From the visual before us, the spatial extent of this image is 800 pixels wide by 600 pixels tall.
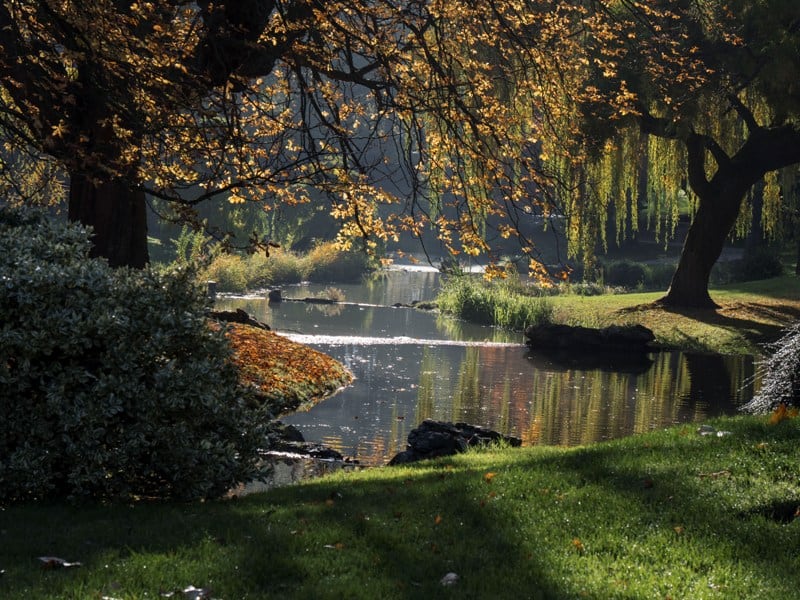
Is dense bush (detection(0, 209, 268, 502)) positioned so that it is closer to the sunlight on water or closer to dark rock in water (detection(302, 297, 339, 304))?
the sunlight on water

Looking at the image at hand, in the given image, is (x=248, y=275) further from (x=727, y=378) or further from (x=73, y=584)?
(x=73, y=584)

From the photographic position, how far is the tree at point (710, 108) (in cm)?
2495

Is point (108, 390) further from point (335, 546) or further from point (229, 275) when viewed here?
point (229, 275)

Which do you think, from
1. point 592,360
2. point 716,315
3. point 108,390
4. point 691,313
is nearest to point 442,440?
point 108,390

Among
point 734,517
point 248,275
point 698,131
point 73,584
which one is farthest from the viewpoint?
point 248,275

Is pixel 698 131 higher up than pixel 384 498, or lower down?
higher up

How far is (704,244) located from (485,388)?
13528mm

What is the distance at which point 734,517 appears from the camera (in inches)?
262

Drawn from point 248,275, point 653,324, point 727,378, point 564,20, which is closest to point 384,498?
point 564,20

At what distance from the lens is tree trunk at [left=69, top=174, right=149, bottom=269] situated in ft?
46.3

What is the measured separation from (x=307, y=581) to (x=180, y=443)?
2.48 meters

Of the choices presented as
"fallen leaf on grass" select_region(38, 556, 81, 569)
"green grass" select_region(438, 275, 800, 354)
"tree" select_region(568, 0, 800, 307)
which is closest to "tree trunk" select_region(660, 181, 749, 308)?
"tree" select_region(568, 0, 800, 307)

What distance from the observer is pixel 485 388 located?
1838 centimetres

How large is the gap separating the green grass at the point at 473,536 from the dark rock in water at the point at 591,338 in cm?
1646
